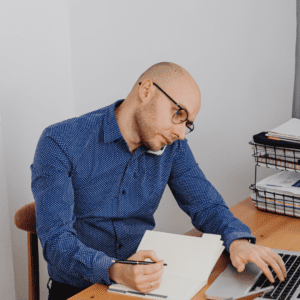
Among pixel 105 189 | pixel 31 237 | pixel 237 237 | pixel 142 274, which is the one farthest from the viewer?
pixel 31 237

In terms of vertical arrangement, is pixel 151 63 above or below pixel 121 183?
above

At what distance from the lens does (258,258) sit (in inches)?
45.3

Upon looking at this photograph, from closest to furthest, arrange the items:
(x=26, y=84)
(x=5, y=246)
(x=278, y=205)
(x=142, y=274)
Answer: (x=142, y=274) → (x=278, y=205) → (x=5, y=246) → (x=26, y=84)

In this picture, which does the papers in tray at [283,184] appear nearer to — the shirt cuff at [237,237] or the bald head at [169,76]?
the shirt cuff at [237,237]

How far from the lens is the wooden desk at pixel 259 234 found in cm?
108

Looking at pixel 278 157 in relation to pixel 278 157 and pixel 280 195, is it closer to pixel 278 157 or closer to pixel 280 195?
pixel 278 157

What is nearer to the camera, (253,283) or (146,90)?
(253,283)

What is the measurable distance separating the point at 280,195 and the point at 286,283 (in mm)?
582

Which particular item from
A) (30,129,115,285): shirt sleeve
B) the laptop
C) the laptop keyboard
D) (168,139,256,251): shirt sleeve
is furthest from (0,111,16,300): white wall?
the laptop keyboard

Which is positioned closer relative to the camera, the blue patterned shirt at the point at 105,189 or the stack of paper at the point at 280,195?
the blue patterned shirt at the point at 105,189

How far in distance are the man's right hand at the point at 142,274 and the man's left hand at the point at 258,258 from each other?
248mm

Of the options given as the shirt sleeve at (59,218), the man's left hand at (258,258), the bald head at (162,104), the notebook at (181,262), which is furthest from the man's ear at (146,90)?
the man's left hand at (258,258)

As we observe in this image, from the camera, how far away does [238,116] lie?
202cm

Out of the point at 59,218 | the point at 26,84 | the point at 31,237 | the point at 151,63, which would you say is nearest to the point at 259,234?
the point at 59,218
